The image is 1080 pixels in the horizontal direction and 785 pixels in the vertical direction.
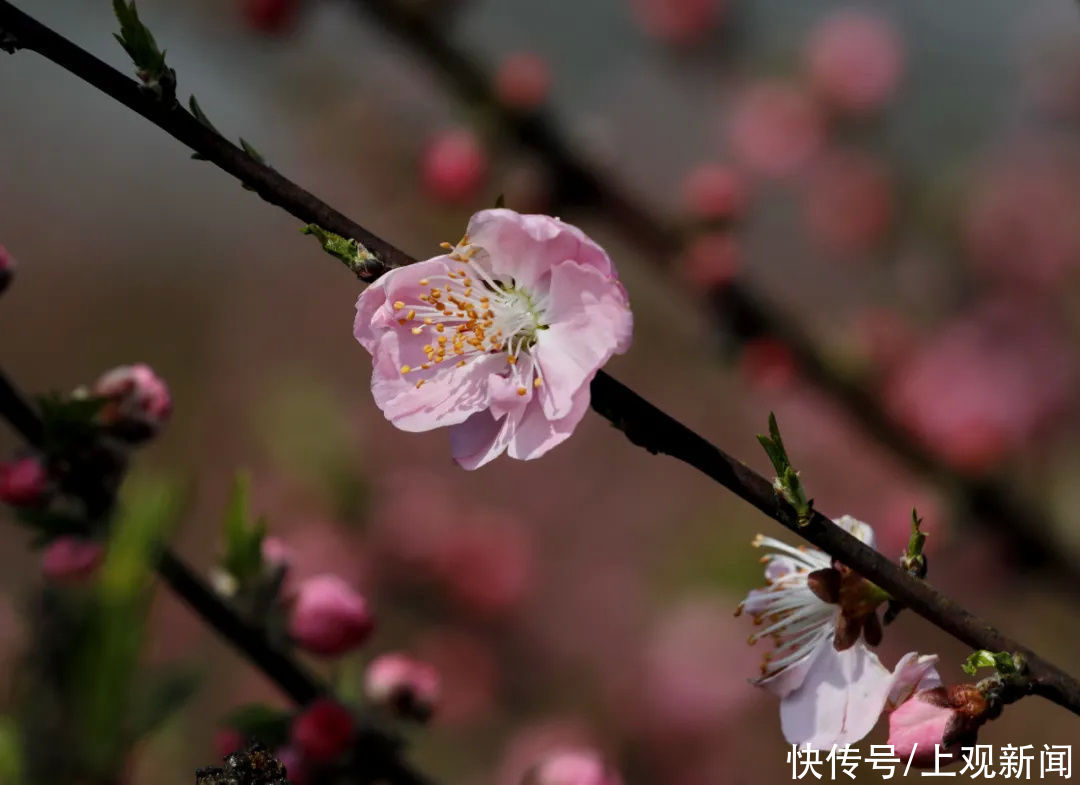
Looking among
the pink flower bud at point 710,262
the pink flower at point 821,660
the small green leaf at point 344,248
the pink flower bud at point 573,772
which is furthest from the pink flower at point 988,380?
the small green leaf at point 344,248

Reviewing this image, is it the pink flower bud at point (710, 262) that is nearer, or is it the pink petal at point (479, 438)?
the pink petal at point (479, 438)

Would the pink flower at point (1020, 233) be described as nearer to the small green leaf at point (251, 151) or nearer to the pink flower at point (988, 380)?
Result: the pink flower at point (988, 380)

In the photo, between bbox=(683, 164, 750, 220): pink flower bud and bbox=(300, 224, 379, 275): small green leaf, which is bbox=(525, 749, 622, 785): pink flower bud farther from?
bbox=(683, 164, 750, 220): pink flower bud

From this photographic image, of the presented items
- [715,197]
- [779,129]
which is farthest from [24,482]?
[779,129]

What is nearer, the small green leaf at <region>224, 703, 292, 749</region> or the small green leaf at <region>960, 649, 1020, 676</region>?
the small green leaf at <region>960, 649, 1020, 676</region>

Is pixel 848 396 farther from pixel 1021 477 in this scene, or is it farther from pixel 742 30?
pixel 742 30

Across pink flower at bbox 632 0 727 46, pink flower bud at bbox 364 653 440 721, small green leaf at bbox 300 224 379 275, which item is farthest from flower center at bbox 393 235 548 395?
pink flower at bbox 632 0 727 46

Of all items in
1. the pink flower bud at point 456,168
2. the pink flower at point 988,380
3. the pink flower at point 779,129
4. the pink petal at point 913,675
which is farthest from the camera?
the pink flower at point 779,129
